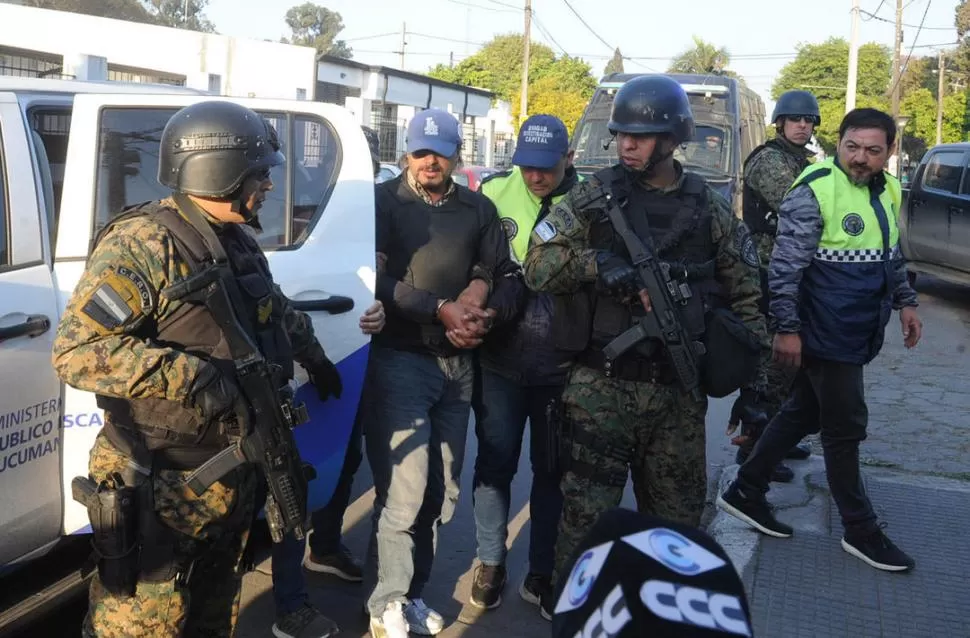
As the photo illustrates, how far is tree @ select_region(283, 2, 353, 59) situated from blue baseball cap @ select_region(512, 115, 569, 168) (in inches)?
3973

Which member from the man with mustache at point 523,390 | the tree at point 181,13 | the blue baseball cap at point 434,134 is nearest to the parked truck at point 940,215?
the man with mustache at point 523,390

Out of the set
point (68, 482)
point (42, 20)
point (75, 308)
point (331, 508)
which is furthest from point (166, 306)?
point (42, 20)

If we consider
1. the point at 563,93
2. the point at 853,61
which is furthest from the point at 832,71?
the point at 853,61

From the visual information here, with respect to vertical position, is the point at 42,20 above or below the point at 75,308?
above

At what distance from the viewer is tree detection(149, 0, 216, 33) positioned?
8156 cm

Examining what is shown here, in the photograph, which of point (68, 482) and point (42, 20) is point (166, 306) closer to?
point (68, 482)

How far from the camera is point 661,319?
125 inches

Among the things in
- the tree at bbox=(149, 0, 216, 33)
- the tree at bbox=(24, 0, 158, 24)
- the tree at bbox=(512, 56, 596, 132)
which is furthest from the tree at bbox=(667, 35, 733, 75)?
the tree at bbox=(149, 0, 216, 33)

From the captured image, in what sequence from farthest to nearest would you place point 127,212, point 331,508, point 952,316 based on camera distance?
point 952,316 < point 331,508 < point 127,212

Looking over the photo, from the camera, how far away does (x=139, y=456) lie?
100 inches

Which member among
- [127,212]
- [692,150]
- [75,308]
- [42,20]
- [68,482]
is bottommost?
[68,482]

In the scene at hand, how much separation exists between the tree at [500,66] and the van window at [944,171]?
55.6m

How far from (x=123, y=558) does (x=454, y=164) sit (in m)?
1.88

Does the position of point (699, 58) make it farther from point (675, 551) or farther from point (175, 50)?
point (675, 551)
